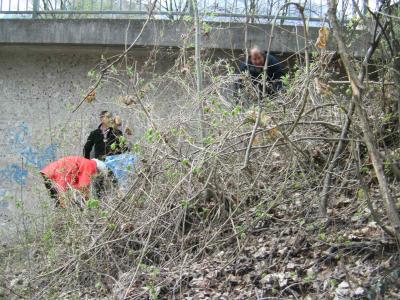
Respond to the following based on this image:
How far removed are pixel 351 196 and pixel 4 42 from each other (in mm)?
5706

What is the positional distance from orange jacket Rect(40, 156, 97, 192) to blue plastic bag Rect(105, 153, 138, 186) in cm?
29

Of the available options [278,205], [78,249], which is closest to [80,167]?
[78,249]

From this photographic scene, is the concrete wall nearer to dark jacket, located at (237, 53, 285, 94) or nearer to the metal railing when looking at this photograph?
the metal railing

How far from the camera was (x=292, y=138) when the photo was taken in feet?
18.5

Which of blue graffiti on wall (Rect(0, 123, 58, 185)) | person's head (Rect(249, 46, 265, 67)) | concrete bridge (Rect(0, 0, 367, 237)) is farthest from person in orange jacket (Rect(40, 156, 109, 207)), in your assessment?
blue graffiti on wall (Rect(0, 123, 58, 185))

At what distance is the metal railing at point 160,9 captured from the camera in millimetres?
7820

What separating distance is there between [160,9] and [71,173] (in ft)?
7.29

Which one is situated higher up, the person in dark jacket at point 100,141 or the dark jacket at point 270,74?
the dark jacket at point 270,74

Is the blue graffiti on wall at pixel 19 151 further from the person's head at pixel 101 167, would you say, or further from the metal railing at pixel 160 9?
the person's head at pixel 101 167

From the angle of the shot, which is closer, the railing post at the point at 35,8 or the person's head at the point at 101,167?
the person's head at the point at 101,167

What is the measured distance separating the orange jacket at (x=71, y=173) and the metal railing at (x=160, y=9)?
176 centimetres

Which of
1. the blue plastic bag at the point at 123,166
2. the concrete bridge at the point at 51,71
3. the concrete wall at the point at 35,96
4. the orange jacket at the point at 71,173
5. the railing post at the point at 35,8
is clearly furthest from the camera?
the railing post at the point at 35,8

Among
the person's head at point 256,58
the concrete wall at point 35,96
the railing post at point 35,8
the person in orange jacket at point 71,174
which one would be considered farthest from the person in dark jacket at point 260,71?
the railing post at point 35,8

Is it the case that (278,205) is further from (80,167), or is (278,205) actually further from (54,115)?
(54,115)
